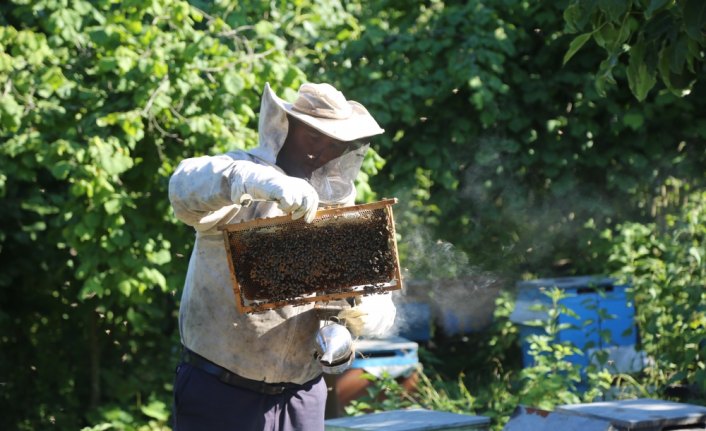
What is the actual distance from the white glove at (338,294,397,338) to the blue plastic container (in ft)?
7.48

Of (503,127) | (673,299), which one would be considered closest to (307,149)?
(673,299)

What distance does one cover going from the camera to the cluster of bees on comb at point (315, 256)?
104 inches

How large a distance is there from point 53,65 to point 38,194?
0.69m

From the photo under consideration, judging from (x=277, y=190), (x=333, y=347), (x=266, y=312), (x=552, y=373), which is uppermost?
(x=277, y=190)

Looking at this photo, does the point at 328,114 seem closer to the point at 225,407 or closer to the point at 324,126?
the point at 324,126

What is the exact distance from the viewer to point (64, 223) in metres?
5.04

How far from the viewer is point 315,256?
268 centimetres

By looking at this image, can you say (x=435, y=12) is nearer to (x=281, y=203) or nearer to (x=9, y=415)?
(x=9, y=415)

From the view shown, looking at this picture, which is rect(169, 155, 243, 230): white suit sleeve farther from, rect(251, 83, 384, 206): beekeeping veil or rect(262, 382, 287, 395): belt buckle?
rect(262, 382, 287, 395): belt buckle

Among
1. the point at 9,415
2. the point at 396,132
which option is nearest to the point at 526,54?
the point at 396,132

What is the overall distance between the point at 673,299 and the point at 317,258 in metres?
3.04

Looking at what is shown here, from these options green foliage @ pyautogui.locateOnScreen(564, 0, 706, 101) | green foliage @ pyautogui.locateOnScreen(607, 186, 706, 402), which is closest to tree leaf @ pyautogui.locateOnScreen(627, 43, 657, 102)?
green foliage @ pyautogui.locateOnScreen(564, 0, 706, 101)

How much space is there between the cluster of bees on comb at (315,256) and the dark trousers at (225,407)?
33cm

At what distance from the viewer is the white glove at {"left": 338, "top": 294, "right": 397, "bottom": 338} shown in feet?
9.46
